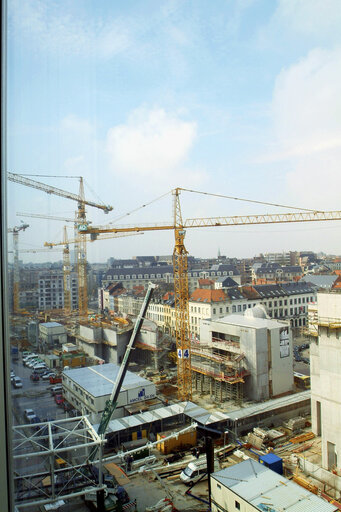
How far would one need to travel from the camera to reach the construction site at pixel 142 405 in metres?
1.49

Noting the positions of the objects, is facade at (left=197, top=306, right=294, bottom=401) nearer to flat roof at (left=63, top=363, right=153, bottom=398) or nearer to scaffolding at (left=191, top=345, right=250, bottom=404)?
scaffolding at (left=191, top=345, right=250, bottom=404)

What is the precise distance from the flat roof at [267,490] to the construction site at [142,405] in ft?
0.43

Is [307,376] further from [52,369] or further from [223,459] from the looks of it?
[52,369]

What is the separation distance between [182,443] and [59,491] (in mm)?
2543

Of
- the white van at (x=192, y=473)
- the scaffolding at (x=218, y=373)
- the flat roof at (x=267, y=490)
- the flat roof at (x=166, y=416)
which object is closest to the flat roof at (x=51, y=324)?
the flat roof at (x=267, y=490)

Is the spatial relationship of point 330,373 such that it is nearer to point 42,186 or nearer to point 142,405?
point 142,405

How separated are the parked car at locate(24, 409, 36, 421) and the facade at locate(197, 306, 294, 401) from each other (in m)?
4.62

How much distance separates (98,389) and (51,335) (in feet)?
6.13

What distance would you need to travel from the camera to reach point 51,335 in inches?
62.6

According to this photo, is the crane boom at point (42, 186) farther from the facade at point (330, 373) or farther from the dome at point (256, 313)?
the dome at point (256, 313)

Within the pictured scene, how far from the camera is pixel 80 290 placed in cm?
225

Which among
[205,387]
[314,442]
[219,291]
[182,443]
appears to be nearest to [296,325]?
[219,291]

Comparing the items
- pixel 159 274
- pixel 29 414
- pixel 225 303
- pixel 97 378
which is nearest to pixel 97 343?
pixel 97 378

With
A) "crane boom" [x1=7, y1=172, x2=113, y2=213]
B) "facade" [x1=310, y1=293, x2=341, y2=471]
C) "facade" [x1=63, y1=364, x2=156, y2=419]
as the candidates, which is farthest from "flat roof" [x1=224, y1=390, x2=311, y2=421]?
"crane boom" [x1=7, y1=172, x2=113, y2=213]
